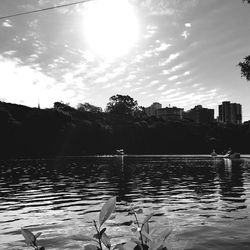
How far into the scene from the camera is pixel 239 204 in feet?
65.8

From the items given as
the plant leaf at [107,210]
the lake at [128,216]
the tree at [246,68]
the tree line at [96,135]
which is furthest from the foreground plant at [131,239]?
the tree line at [96,135]

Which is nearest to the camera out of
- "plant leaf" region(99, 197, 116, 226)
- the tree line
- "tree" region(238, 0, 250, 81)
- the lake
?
"plant leaf" region(99, 197, 116, 226)

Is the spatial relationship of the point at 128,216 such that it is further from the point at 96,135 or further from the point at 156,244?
the point at 96,135

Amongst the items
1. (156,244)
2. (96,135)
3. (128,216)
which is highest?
(96,135)

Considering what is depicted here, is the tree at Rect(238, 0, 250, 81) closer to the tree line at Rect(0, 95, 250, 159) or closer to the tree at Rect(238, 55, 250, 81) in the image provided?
the tree at Rect(238, 55, 250, 81)

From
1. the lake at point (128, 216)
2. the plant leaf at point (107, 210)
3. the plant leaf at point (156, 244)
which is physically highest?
the plant leaf at point (107, 210)

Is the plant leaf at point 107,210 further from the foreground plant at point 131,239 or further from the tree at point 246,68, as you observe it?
the tree at point 246,68

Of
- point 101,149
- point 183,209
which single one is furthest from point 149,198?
point 101,149

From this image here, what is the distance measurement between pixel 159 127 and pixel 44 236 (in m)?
176

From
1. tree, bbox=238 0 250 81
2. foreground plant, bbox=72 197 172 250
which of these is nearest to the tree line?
tree, bbox=238 0 250 81

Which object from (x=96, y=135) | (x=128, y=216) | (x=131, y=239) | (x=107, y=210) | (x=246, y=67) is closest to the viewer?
(x=107, y=210)

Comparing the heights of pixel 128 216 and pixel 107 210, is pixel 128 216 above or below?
below

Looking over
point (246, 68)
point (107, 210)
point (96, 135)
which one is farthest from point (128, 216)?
point (96, 135)

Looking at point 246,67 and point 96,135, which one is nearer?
point 246,67
